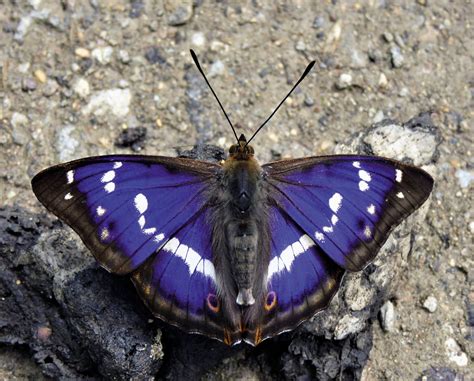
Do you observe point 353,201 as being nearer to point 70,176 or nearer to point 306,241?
point 306,241

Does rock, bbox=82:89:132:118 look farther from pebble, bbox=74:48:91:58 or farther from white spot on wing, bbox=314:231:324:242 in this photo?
white spot on wing, bbox=314:231:324:242

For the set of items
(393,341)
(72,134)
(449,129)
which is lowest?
(393,341)

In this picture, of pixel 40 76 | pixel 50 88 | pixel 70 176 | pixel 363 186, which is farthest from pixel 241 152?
pixel 40 76

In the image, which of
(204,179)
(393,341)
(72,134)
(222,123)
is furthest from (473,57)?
(72,134)

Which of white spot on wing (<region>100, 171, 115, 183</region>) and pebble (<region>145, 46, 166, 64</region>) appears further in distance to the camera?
pebble (<region>145, 46, 166, 64</region>)

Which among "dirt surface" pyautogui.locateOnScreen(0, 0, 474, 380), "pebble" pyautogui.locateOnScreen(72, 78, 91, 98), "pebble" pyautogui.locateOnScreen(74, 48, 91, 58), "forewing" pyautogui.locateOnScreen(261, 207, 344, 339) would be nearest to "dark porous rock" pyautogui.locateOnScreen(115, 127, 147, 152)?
"dirt surface" pyautogui.locateOnScreen(0, 0, 474, 380)

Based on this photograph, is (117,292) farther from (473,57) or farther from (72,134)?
(473,57)
